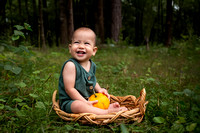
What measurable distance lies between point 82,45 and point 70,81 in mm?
495

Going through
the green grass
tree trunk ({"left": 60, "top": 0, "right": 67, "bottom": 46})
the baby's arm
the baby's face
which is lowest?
the green grass

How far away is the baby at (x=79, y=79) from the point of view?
81.7 inches

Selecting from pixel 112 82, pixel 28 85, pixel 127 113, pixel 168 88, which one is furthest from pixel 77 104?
pixel 168 88

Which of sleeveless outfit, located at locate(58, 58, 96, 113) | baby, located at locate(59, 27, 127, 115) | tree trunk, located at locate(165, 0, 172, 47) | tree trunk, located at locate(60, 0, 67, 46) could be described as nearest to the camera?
baby, located at locate(59, 27, 127, 115)

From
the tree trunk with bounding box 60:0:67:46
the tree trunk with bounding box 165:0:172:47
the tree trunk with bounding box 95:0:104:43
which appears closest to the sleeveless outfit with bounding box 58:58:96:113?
the tree trunk with bounding box 60:0:67:46

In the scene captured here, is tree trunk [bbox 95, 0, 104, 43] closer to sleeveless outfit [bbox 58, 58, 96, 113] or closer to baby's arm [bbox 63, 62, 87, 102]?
sleeveless outfit [bbox 58, 58, 96, 113]

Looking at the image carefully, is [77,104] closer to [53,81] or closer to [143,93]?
[143,93]

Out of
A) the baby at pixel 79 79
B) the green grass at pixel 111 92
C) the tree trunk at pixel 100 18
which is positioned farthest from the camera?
the tree trunk at pixel 100 18

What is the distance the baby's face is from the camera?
226 cm

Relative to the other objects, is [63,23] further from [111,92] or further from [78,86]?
[78,86]

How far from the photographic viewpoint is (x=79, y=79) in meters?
2.26

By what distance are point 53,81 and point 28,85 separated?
0.50 m

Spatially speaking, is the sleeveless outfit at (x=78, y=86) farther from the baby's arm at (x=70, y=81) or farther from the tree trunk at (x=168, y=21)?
the tree trunk at (x=168, y=21)

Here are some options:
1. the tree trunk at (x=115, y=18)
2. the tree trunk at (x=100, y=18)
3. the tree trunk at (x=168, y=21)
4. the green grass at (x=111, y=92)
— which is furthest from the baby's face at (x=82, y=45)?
the tree trunk at (x=168, y=21)
